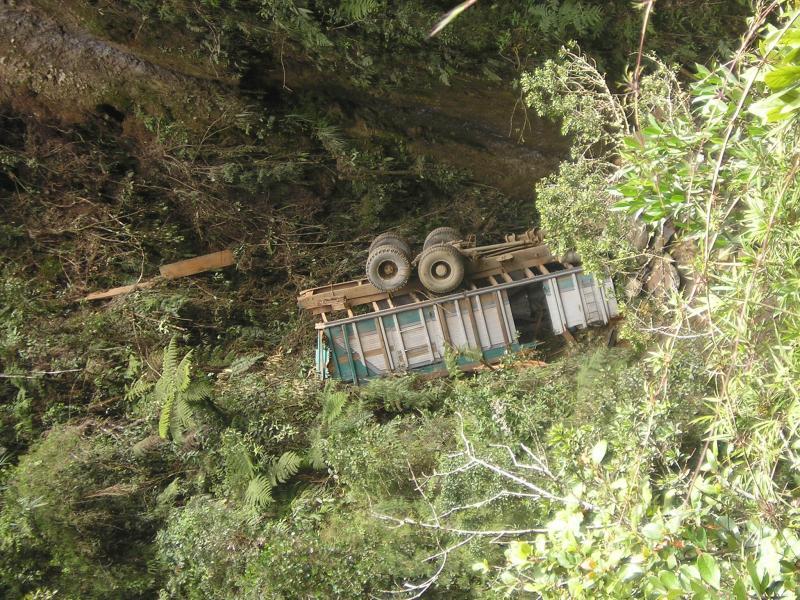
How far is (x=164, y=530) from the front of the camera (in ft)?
17.8

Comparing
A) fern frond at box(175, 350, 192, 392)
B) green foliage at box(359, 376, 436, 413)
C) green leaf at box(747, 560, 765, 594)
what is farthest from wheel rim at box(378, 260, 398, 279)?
green leaf at box(747, 560, 765, 594)

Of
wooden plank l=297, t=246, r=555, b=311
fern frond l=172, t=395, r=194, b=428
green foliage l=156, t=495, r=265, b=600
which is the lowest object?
green foliage l=156, t=495, r=265, b=600

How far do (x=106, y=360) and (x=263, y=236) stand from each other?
2.69 meters

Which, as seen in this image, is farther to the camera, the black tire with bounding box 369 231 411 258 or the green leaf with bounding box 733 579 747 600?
the black tire with bounding box 369 231 411 258

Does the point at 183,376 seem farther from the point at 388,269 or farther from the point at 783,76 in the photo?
the point at 783,76

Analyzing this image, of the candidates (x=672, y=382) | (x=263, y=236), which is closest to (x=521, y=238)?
(x=672, y=382)

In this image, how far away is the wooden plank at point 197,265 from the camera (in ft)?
25.0

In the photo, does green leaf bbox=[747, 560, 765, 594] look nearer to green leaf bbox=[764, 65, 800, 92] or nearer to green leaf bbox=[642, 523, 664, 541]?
green leaf bbox=[642, 523, 664, 541]

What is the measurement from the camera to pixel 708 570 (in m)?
2.05

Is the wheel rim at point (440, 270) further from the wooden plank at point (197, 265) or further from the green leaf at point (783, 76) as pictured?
the green leaf at point (783, 76)

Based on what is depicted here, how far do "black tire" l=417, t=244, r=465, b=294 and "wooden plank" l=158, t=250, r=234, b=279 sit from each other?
3.11 metres

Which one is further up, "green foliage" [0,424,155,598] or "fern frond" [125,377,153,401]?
"fern frond" [125,377,153,401]

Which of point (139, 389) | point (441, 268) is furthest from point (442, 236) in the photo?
point (139, 389)

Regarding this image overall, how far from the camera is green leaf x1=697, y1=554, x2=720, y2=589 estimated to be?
2037mm
